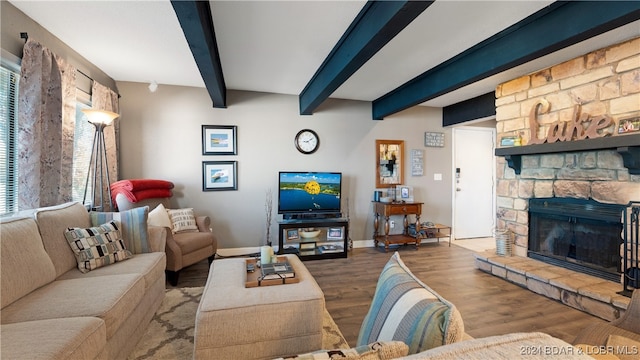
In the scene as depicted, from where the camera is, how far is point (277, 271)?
1.86 meters

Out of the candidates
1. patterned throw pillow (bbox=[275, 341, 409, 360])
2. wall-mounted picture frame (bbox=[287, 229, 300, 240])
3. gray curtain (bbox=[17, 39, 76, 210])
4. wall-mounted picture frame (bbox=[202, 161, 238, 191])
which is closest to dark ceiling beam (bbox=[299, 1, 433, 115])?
patterned throw pillow (bbox=[275, 341, 409, 360])

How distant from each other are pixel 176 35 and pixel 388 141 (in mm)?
3319

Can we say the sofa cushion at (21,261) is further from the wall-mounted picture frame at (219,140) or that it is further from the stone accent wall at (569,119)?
the stone accent wall at (569,119)

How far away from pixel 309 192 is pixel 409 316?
3247 millimetres

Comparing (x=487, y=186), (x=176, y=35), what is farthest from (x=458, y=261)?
(x=176, y=35)

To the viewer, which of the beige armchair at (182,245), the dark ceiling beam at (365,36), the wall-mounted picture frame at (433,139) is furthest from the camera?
the wall-mounted picture frame at (433,139)

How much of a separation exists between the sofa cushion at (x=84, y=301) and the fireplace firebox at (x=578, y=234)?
12.9 ft

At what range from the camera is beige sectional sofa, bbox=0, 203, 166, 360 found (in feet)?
3.73

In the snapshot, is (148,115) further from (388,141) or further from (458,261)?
(458,261)

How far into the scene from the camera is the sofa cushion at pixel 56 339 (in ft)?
3.39

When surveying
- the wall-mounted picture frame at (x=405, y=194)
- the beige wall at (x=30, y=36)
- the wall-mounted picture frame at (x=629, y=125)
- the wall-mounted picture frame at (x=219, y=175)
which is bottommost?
the wall-mounted picture frame at (x=405, y=194)

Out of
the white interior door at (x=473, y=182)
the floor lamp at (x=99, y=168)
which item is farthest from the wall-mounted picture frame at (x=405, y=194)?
the floor lamp at (x=99, y=168)

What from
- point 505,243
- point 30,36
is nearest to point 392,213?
point 505,243

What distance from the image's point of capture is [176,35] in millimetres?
Result: 2354
